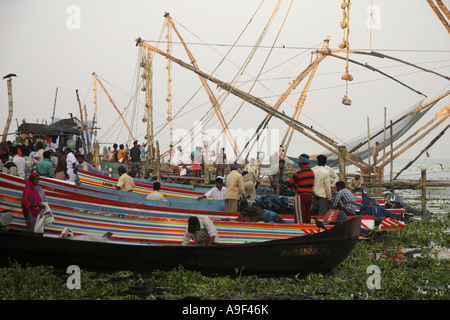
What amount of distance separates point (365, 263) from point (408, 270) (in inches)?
28.7

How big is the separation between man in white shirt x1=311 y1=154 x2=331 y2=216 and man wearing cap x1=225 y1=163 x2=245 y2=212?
1607 millimetres

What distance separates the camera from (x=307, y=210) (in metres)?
9.05

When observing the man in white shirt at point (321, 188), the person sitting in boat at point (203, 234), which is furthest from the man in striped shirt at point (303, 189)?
the person sitting in boat at point (203, 234)

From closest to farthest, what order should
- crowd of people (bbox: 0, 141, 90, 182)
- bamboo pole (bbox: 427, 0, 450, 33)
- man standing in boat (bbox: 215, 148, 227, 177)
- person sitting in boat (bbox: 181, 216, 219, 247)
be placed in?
1. person sitting in boat (bbox: 181, 216, 219, 247)
2. crowd of people (bbox: 0, 141, 90, 182)
3. bamboo pole (bbox: 427, 0, 450, 33)
4. man standing in boat (bbox: 215, 148, 227, 177)

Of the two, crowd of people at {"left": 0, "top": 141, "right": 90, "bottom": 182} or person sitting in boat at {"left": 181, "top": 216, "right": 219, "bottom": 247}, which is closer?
person sitting in boat at {"left": 181, "top": 216, "right": 219, "bottom": 247}

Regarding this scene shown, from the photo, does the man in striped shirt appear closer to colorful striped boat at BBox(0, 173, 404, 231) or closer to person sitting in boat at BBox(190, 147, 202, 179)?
colorful striped boat at BBox(0, 173, 404, 231)

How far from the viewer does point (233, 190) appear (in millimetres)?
10719

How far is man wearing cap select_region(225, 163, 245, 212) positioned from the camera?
10.7 m

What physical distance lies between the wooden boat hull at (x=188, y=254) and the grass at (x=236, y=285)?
0.43ft

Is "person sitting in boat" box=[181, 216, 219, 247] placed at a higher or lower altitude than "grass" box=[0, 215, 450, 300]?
higher

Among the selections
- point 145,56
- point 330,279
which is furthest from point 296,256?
point 145,56

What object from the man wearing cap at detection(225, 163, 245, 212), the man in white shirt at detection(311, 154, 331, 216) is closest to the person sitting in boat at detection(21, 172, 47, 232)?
the man wearing cap at detection(225, 163, 245, 212)

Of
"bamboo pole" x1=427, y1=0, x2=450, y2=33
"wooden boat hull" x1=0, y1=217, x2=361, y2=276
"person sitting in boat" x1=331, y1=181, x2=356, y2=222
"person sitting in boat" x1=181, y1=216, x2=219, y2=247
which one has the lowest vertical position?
"wooden boat hull" x1=0, y1=217, x2=361, y2=276

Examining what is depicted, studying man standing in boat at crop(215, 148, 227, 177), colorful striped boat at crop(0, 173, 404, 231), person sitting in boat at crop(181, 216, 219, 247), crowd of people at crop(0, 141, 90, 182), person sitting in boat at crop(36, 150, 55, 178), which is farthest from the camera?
man standing in boat at crop(215, 148, 227, 177)
